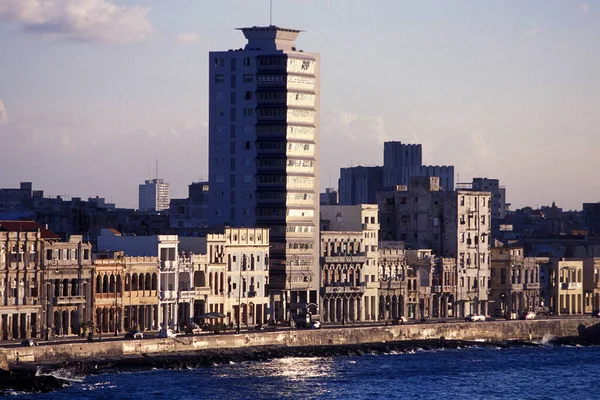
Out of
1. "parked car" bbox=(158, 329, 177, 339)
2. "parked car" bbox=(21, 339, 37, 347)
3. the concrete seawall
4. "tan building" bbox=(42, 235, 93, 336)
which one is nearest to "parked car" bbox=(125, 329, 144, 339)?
"parked car" bbox=(158, 329, 177, 339)

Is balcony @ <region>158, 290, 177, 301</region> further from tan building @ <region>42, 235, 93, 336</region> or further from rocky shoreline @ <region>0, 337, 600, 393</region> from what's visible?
rocky shoreline @ <region>0, 337, 600, 393</region>

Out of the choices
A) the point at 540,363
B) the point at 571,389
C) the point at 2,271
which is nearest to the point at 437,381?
the point at 571,389

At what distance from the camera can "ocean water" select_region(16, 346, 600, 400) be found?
518 ft

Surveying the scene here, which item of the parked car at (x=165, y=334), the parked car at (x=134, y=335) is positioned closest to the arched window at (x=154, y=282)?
the parked car at (x=165, y=334)

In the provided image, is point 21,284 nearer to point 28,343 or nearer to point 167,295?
point 28,343

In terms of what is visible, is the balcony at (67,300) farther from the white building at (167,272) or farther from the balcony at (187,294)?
the balcony at (187,294)

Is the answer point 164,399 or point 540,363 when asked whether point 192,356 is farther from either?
point 540,363

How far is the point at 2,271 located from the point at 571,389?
51967 millimetres

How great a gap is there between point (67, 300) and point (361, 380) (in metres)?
28.2

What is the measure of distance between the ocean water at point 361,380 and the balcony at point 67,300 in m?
13.7

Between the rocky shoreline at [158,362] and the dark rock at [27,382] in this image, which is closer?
the dark rock at [27,382]

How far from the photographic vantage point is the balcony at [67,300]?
178250 millimetres

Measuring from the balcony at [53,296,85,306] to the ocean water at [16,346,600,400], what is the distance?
13730 millimetres

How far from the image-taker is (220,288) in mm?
199500
